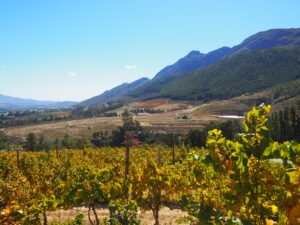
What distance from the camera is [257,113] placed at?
74.9 inches

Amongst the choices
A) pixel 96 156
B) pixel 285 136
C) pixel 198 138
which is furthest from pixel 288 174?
pixel 285 136

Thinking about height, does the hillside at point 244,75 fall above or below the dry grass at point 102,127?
above

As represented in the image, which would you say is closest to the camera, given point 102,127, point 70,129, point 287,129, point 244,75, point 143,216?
point 143,216

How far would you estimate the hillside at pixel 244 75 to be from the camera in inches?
6063

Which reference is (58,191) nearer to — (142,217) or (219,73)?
(142,217)

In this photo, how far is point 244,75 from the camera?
17138 centimetres

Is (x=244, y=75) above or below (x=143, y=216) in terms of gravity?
above

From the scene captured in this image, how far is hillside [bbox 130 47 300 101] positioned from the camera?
154 metres

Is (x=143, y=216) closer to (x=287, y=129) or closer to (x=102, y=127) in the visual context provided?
(x=287, y=129)

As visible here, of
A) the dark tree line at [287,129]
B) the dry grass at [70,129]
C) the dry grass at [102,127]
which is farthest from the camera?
the dry grass at [70,129]

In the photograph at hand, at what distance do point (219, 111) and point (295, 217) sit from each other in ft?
365

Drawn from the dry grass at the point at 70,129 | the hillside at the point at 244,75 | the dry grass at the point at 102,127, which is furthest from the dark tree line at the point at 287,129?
the hillside at the point at 244,75

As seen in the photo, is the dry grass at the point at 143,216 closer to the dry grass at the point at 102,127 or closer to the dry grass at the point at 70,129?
the dry grass at the point at 102,127

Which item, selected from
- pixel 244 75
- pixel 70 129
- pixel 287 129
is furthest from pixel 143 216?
pixel 244 75
